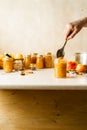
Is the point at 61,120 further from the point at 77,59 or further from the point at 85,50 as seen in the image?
the point at 85,50

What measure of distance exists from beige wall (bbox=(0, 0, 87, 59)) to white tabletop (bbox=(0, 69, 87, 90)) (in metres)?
0.51

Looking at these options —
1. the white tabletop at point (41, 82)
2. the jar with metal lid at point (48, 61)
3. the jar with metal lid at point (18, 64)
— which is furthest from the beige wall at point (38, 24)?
the white tabletop at point (41, 82)

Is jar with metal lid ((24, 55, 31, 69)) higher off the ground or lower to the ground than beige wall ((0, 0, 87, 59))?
lower

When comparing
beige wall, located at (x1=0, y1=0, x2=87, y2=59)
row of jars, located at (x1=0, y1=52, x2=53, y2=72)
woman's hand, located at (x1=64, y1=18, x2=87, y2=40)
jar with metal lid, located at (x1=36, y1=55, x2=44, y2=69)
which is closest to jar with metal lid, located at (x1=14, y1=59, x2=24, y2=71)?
row of jars, located at (x1=0, y1=52, x2=53, y2=72)

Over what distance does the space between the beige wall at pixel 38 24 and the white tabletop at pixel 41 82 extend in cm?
51

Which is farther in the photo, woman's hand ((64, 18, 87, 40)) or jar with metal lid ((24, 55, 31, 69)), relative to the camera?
jar with metal lid ((24, 55, 31, 69))

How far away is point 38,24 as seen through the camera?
82.8 inches

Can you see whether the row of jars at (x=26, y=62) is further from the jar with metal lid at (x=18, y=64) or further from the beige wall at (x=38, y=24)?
the beige wall at (x=38, y=24)

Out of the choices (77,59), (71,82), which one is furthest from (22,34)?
(71,82)

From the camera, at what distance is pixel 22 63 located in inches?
74.5

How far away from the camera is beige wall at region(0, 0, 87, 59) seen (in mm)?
2062

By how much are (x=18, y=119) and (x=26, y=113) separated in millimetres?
70

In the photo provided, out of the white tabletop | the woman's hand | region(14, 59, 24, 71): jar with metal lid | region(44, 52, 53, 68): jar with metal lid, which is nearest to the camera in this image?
the white tabletop

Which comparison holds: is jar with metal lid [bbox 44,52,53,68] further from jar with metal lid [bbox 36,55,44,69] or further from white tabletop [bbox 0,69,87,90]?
white tabletop [bbox 0,69,87,90]
